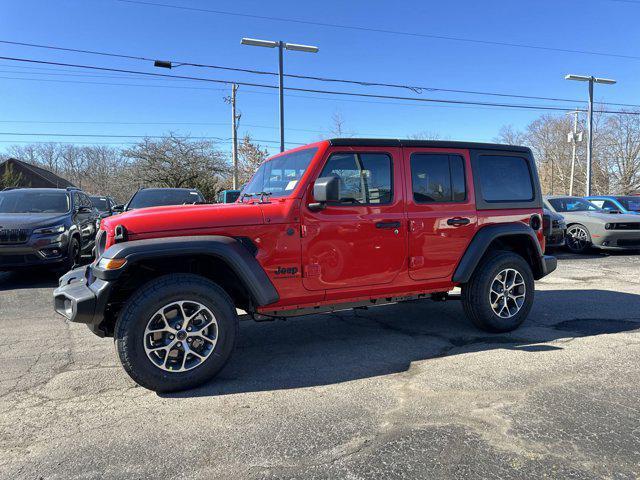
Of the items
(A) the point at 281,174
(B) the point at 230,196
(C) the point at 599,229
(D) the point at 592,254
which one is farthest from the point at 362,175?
(D) the point at 592,254

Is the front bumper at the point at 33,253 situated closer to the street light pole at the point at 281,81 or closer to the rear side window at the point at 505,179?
the rear side window at the point at 505,179

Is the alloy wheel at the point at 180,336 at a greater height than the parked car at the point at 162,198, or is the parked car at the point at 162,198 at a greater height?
the parked car at the point at 162,198

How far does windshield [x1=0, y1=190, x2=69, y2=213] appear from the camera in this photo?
28.0 feet

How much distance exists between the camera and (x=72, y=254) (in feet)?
27.3

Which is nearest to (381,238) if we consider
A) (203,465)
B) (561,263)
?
(203,465)

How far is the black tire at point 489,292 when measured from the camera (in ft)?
15.4

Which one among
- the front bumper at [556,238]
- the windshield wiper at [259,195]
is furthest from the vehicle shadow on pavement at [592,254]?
the windshield wiper at [259,195]

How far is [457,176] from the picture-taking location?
4645mm

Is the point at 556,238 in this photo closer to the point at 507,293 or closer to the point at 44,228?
the point at 507,293

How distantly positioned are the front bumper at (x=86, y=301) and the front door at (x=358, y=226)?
158 centimetres

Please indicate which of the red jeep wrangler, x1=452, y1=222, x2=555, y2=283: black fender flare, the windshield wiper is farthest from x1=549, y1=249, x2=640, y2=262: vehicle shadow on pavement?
the windshield wiper

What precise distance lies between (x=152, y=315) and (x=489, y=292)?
3.32 m

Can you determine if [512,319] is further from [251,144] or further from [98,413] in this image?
[251,144]

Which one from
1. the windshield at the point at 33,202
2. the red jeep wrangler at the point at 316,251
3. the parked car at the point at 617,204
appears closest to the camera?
the red jeep wrangler at the point at 316,251
